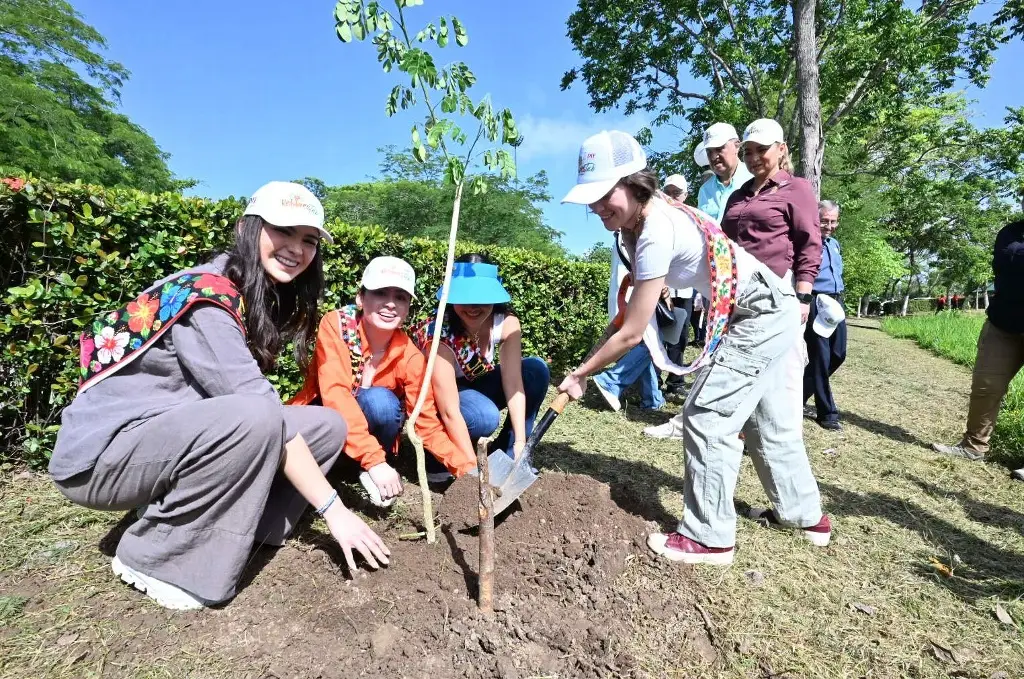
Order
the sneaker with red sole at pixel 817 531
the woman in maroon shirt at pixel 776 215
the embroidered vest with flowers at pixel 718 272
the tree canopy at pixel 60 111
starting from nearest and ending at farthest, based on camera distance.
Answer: the embroidered vest with flowers at pixel 718 272, the sneaker with red sole at pixel 817 531, the woman in maroon shirt at pixel 776 215, the tree canopy at pixel 60 111

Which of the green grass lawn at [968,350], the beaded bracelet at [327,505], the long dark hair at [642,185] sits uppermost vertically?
the long dark hair at [642,185]

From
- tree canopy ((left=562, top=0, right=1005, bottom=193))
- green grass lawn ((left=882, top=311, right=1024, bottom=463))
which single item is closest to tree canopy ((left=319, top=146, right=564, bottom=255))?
tree canopy ((left=562, top=0, right=1005, bottom=193))

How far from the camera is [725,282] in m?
2.19

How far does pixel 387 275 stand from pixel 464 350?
705mm

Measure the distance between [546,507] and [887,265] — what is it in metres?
33.8

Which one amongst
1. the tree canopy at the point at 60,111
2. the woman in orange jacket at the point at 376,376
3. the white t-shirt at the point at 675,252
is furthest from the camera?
the tree canopy at the point at 60,111

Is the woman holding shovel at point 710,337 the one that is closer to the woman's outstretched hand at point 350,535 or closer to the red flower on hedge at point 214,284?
the woman's outstretched hand at point 350,535

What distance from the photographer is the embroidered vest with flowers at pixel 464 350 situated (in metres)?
2.94

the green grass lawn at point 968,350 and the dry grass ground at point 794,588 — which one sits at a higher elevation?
the green grass lawn at point 968,350

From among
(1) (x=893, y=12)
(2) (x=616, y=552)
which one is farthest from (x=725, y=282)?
(1) (x=893, y=12)

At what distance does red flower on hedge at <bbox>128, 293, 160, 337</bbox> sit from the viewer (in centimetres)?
174

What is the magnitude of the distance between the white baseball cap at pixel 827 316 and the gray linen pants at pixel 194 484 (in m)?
4.15

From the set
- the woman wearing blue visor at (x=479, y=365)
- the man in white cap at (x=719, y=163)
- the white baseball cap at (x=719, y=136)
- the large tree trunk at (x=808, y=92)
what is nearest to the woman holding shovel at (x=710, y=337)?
the woman wearing blue visor at (x=479, y=365)

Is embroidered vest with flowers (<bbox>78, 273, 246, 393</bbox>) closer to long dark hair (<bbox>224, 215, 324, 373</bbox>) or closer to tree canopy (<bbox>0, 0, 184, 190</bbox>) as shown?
long dark hair (<bbox>224, 215, 324, 373</bbox>)
